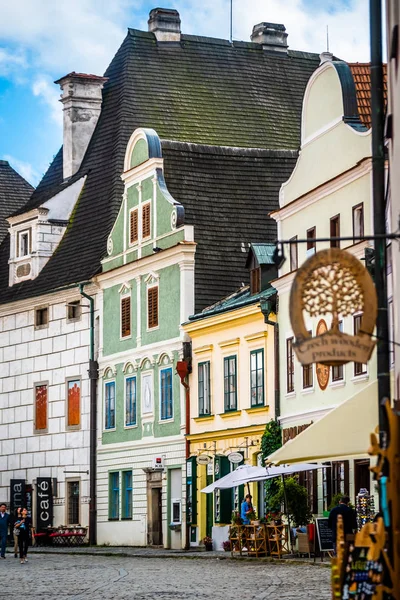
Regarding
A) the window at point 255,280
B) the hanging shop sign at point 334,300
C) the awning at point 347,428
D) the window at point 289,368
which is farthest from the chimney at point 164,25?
the hanging shop sign at point 334,300

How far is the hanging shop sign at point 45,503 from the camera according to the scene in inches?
2143

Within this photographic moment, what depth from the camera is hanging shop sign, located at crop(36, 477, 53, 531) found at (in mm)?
54438

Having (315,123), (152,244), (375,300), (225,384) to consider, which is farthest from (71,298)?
(375,300)

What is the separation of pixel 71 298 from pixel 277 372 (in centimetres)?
1497

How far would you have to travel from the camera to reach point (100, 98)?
58.3 m

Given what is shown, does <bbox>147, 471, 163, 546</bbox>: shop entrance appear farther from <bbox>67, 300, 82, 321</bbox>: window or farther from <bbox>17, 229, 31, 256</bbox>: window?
<bbox>17, 229, 31, 256</bbox>: window

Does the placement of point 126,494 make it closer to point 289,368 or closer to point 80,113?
point 289,368

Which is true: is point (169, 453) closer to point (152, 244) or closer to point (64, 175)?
point (152, 244)

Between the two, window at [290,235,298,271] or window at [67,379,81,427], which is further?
window at [67,379,81,427]

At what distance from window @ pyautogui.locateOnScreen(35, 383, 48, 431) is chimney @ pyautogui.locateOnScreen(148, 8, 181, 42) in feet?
46.6

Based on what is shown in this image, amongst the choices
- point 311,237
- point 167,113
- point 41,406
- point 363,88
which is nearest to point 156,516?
point 41,406

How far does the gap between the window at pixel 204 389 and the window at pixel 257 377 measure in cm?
298

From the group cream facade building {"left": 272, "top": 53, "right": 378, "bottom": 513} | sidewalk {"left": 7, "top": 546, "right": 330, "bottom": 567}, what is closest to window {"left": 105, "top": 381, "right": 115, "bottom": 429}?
sidewalk {"left": 7, "top": 546, "right": 330, "bottom": 567}

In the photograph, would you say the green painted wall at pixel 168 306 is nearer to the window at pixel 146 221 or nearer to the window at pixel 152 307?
the window at pixel 152 307
